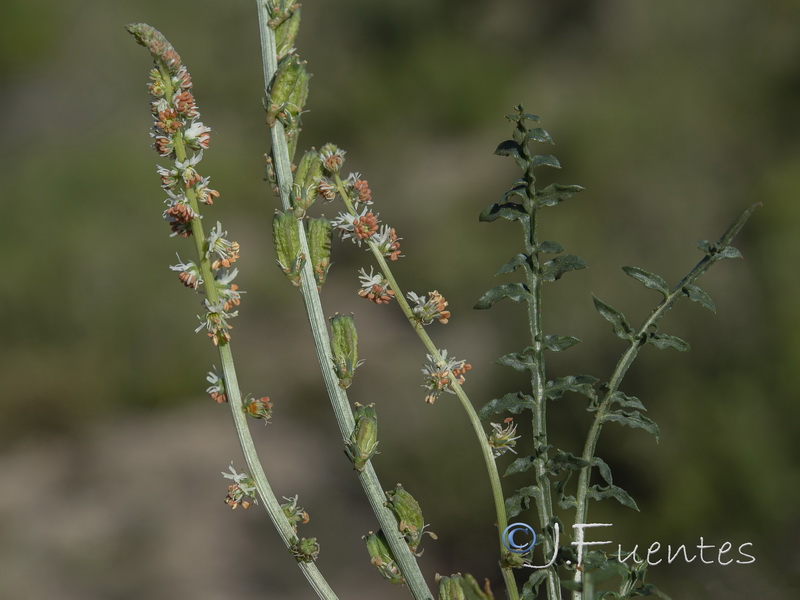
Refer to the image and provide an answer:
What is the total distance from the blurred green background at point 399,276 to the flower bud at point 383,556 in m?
1.62

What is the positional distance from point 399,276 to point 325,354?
552cm

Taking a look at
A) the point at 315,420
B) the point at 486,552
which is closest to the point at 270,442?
the point at 315,420

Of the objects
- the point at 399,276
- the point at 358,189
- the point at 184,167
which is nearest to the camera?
the point at 184,167

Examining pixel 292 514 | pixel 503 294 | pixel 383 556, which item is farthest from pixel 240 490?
pixel 503 294

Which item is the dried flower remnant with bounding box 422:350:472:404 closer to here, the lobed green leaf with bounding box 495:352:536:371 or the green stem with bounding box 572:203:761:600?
the lobed green leaf with bounding box 495:352:536:371

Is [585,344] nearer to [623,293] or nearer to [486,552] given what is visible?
[623,293]

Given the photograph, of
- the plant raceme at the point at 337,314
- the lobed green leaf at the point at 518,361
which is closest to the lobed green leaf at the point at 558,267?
the plant raceme at the point at 337,314

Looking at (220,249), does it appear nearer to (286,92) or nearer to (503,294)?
(286,92)

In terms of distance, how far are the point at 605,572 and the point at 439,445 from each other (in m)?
4.13

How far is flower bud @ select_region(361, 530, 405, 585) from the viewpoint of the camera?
0.96 m

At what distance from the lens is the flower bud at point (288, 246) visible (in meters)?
0.93

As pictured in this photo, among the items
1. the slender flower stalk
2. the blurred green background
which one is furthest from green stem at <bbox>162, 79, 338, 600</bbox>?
the blurred green background

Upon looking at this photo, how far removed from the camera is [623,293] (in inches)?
189

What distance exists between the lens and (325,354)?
3.05 feet
